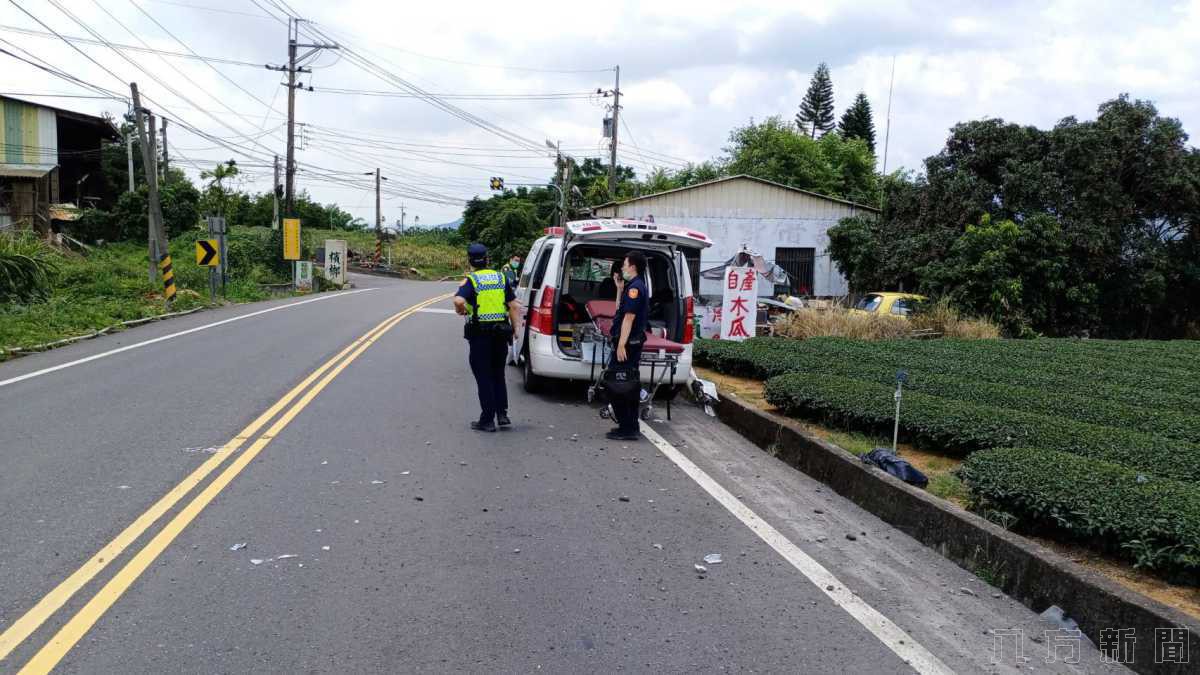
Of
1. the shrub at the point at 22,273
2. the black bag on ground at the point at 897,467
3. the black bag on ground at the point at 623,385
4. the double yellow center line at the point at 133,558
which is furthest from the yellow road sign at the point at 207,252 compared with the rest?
the black bag on ground at the point at 897,467

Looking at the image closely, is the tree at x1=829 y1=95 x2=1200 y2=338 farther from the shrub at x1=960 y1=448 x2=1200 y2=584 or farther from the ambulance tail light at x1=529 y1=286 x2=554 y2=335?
the shrub at x1=960 y1=448 x2=1200 y2=584

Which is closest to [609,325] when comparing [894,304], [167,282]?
[894,304]

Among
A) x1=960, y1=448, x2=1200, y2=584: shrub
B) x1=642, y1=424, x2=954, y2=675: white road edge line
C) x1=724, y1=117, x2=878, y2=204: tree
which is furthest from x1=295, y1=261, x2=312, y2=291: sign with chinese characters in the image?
x1=960, y1=448, x2=1200, y2=584: shrub

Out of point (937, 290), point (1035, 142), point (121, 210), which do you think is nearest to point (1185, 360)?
point (937, 290)

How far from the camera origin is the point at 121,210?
39938mm

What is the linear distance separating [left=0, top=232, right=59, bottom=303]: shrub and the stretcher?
15919 mm

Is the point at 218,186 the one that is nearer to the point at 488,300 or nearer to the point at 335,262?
the point at 335,262

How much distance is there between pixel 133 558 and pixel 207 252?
71.5 feet

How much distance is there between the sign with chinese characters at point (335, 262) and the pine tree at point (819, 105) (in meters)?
46.3

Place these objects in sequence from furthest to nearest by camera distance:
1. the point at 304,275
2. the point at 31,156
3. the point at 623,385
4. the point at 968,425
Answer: the point at 304,275 → the point at 31,156 → the point at 623,385 → the point at 968,425

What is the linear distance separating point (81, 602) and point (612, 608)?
250 cm

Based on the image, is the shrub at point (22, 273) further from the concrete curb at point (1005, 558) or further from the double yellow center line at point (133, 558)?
the concrete curb at point (1005, 558)

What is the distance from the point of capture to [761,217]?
28516 mm

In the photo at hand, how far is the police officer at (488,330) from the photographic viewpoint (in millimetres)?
8234
